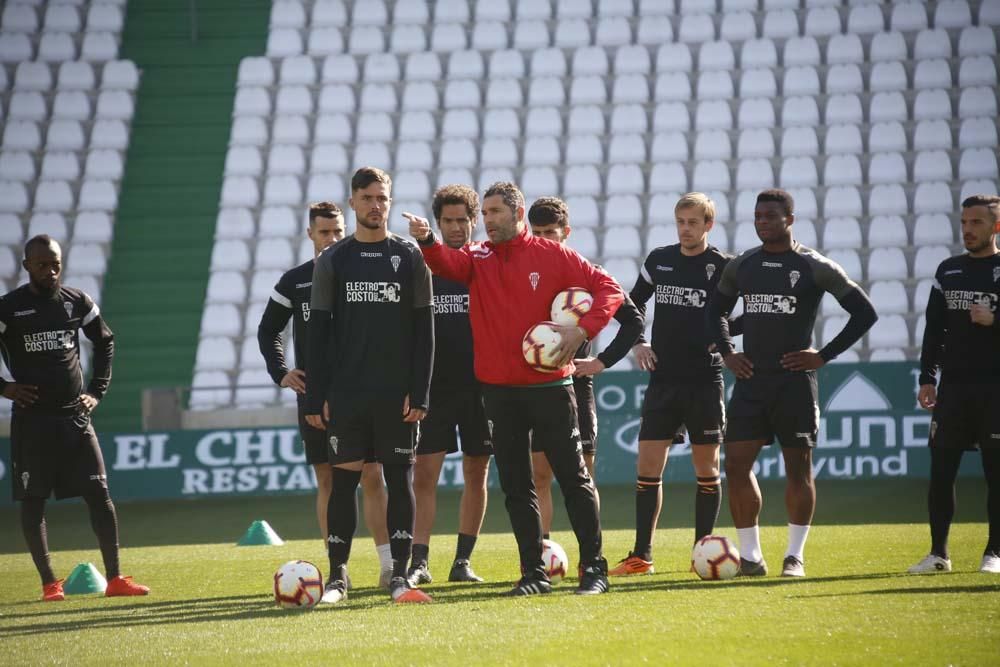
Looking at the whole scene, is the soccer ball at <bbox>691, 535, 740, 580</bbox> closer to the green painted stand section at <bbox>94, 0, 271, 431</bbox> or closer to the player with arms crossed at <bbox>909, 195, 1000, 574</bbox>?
the player with arms crossed at <bbox>909, 195, 1000, 574</bbox>

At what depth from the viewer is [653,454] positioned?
775cm

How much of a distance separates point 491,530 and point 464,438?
386cm

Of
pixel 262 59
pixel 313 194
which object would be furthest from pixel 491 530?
pixel 262 59

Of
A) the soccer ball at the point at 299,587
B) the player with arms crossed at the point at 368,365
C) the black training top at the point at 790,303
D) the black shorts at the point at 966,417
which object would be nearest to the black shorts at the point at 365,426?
the player with arms crossed at the point at 368,365

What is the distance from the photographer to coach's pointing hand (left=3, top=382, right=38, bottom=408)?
7551 mm

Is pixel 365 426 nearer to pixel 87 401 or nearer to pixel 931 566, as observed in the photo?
pixel 87 401

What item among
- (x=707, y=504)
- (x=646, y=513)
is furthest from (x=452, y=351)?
(x=707, y=504)

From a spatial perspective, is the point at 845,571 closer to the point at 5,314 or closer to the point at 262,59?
the point at 5,314

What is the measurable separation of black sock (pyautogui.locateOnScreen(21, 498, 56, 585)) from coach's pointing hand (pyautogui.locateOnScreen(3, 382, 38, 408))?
0.61 meters

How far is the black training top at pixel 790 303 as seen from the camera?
720 centimetres

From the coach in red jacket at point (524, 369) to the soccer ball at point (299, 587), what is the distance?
99 centimetres

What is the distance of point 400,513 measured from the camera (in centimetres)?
635

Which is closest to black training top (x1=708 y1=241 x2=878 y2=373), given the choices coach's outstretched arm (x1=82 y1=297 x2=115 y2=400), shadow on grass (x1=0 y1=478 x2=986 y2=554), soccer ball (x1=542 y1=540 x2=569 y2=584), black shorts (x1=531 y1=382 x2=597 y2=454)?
black shorts (x1=531 y1=382 x2=597 y2=454)

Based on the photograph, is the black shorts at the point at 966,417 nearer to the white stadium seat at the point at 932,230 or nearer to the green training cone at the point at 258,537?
the green training cone at the point at 258,537
